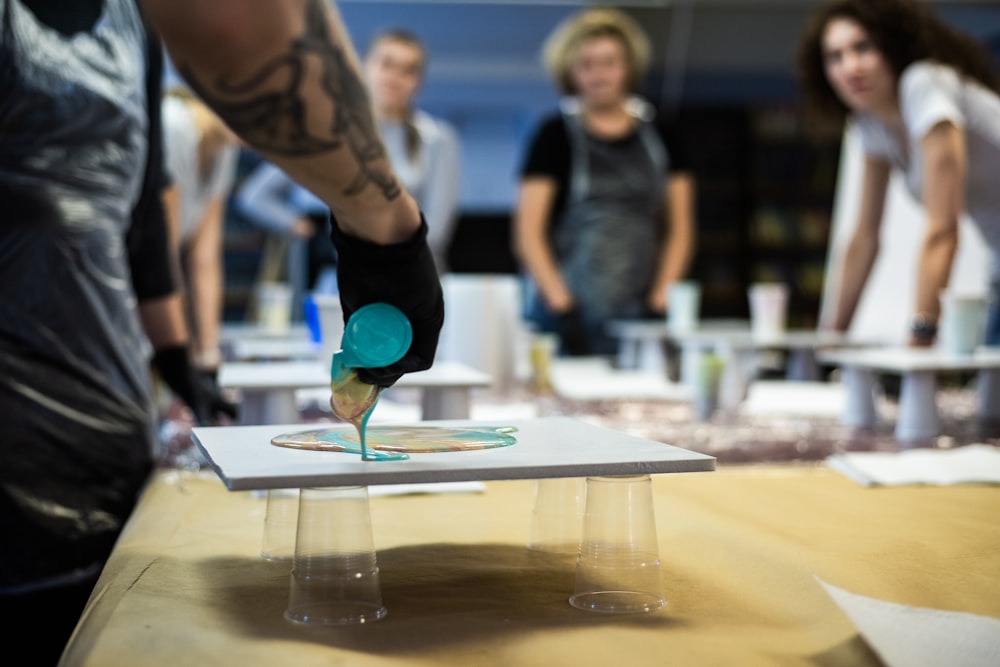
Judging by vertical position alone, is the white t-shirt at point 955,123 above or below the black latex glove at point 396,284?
above

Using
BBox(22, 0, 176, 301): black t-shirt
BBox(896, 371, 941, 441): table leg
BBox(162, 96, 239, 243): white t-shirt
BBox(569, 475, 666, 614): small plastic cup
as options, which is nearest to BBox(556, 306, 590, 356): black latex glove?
BBox(162, 96, 239, 243): white t-shirt

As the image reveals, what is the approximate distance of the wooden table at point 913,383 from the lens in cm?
171

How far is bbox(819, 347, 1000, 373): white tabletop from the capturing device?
67.6 inches

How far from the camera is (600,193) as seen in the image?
3572mm

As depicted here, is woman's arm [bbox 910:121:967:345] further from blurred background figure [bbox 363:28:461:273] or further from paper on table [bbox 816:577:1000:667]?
blurred background figure [bbox 363:28:461:273]

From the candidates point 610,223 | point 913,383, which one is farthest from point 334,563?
point 610,223

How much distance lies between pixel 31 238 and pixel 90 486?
300 millimetres

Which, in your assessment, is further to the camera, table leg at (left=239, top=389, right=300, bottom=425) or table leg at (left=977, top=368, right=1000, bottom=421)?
table leg at (left=977, top=368, right=1000, bottom=421)

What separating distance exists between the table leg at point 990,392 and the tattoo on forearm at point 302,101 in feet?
5.08

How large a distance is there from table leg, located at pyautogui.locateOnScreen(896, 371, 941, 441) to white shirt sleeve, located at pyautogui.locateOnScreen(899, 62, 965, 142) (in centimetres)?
61

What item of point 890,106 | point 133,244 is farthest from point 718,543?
point 890,106

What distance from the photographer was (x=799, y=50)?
2607 millimetres

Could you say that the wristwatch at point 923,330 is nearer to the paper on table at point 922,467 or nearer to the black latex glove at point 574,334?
the paper on table at point 922,467

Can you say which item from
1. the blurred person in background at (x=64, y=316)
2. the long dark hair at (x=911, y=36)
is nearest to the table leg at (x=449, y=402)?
the blurred person in background at (x=64, y=316)
